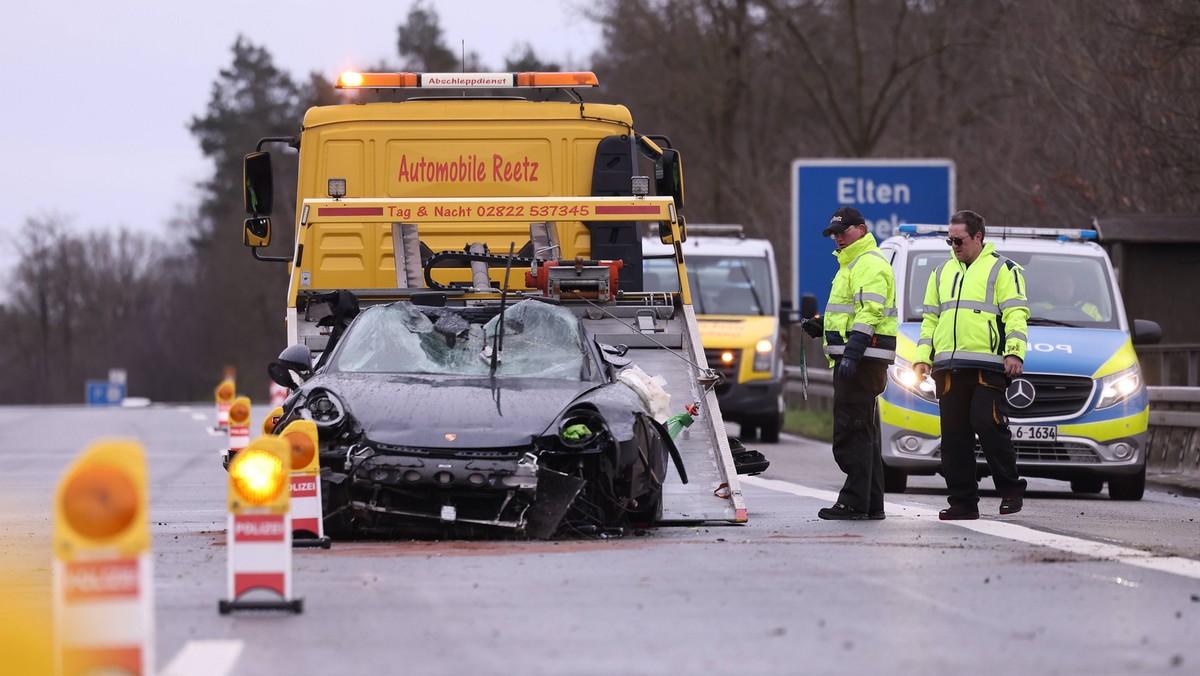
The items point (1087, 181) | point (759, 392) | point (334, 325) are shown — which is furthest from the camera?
point (1087, 181)

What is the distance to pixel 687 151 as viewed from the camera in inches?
1973

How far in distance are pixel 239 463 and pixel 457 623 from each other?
103 centimetres

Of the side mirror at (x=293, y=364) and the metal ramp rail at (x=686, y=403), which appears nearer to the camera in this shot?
the side mirror at (x=293, y=364)

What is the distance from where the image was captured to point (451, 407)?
35.0 ft

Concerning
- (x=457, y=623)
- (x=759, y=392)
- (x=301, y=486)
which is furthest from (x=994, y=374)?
(x=759, y=392)

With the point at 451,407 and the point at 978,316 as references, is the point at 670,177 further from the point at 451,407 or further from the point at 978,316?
the point at 451,407

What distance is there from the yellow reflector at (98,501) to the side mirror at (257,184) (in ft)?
37.4

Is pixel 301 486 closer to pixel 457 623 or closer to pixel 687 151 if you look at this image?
pixel 457 623

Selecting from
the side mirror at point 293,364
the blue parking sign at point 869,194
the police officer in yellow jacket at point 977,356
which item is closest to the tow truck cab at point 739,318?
the blue parking sign at point 869,194

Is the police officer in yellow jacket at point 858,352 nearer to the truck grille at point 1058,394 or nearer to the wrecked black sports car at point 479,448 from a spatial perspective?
the wrecked black sports car at point 479,448

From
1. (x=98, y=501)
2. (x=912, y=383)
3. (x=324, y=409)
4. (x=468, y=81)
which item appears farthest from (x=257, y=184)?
(x=98, y=501)

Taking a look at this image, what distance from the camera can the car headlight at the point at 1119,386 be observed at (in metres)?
15.7

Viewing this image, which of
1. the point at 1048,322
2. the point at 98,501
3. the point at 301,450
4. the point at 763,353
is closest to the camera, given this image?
the point at 98,501

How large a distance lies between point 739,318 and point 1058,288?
28.0 feet
